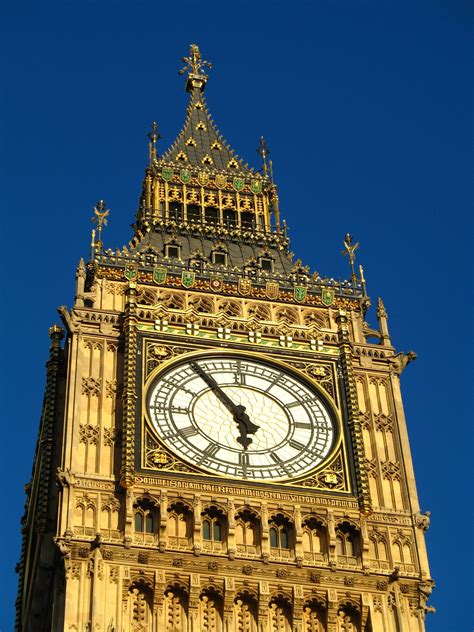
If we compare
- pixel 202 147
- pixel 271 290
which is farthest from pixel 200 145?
pixel 271 290

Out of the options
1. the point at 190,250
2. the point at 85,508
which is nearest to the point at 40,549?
the point at 85,508

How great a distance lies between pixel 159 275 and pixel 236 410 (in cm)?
477

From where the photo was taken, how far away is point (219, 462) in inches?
1447

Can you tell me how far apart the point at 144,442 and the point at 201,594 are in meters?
3.47

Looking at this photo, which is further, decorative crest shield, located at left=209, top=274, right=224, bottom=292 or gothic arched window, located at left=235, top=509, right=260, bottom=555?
decorative crest shield, located at left=209, top=274, right=224, bottom=292

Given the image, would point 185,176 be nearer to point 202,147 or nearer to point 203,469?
point 202,147

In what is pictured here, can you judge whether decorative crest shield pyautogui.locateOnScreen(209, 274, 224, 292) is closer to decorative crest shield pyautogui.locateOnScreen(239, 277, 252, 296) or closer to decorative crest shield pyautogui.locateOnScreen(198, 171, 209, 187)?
decorative crest shield pyautogui.locateOnScreen(239, 277, 252, 296)

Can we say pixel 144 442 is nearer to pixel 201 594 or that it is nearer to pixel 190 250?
pixel 201 594

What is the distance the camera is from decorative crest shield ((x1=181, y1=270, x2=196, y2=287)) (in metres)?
41.3

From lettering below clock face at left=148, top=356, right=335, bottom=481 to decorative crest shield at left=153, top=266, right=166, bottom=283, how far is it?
3.12 metres

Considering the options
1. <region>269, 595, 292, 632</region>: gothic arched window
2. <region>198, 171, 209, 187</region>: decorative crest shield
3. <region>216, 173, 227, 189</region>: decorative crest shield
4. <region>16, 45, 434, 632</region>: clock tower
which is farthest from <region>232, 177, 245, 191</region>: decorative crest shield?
<region>269, 595, 292, 632</region>: gothic arched window

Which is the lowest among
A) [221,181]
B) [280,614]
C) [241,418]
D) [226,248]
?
[280,614]

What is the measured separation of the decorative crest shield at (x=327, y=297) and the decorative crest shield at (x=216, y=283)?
2.27 m

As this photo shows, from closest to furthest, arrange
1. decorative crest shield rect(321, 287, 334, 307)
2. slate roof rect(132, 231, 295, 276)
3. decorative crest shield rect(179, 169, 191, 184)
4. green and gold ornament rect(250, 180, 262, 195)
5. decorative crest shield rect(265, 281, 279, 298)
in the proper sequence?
decorative crest shield rect(265, 281, 279, 298) → decorative crest shield rect(321, 287, 334, 307) → slate roof rect(132, 231, 295, 276) → decorative crest shield rect(179, 169, 191, 184) → green and gold ornament rect(250, 180, 262, 195)
